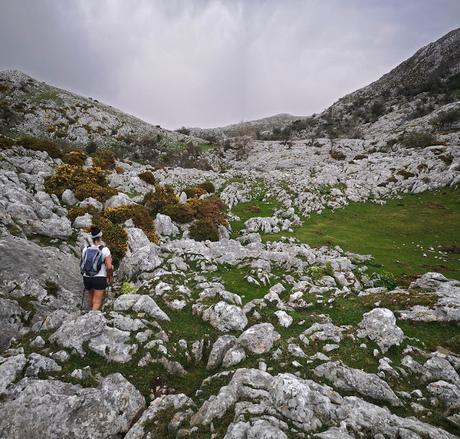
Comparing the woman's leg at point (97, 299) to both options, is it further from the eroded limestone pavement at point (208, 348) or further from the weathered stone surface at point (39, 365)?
the weathered stone surface at point (39, 365)

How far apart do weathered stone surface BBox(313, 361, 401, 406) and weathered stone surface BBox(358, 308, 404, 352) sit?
2.10 metres

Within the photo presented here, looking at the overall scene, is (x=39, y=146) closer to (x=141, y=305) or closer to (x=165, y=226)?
(x=165, y=226)

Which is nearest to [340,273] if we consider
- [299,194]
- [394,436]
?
[394,436]

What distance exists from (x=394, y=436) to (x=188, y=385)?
242 inches

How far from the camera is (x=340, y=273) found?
19297mm

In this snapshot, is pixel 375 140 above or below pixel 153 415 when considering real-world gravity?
above

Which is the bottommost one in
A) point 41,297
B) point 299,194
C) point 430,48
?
point 41,297

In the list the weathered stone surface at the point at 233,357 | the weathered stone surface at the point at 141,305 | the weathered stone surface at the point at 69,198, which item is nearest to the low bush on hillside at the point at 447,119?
the weathered stone surface at the point at 69,198

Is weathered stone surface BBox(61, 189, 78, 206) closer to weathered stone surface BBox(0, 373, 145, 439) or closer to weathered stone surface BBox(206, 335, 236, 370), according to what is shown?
weathered stone surface BBox(0, 373, 145, 439)

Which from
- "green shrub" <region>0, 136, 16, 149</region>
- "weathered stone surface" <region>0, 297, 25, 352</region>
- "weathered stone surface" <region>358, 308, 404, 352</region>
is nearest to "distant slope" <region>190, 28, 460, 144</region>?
"weathered stone surface" <region>358, 308, 404, 352</region>

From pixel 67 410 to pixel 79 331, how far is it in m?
3.00

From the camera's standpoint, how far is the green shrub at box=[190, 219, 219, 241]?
86.1ft

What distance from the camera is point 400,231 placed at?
33.2m

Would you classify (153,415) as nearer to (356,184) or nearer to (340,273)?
(340,273)
